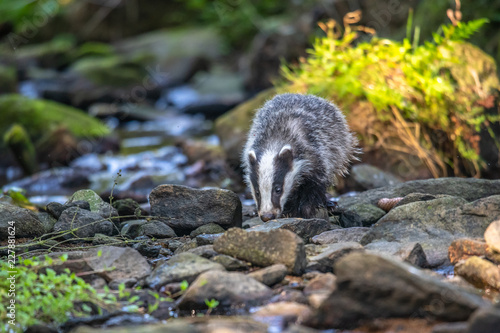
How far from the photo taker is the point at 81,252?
4.55 m

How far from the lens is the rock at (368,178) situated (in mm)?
7941

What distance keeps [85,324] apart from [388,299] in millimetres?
1860

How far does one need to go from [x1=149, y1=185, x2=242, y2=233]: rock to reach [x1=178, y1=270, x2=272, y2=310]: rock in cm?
183

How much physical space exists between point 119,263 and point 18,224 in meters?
1.37

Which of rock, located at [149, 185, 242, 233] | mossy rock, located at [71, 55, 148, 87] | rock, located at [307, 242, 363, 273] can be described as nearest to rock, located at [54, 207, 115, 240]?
rock, located at [149, 185, 242, 233]

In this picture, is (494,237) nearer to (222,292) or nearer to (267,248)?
(267,248)

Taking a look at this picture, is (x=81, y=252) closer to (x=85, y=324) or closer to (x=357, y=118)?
(x=85, y=324)

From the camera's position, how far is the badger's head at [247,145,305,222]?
5746 mm

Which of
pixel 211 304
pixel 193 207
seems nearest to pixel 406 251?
pixel 211 304

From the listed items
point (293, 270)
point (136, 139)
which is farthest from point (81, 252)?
point (136, 139)

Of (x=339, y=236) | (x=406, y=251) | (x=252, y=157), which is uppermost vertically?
(x=252, y=157)

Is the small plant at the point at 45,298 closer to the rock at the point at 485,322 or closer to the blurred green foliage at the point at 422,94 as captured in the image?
the rock at the point at 485,322

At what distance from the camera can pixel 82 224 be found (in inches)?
212

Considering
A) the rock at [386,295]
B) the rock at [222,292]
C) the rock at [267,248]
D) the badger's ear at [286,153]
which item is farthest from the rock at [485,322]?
the badger's ear at [286,153]
